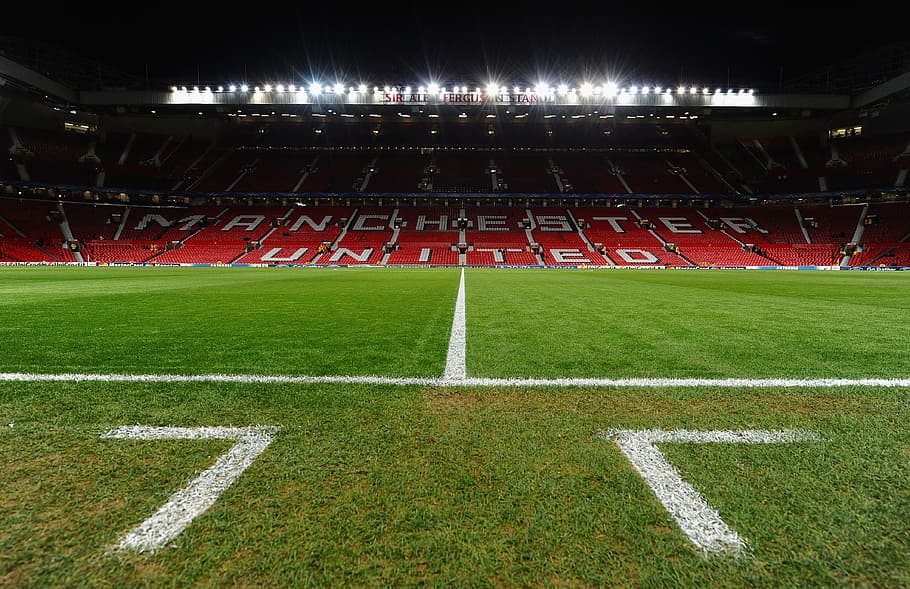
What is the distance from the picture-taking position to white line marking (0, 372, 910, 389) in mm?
2575

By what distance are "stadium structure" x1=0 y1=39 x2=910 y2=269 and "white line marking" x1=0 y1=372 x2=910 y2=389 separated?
32396 mm

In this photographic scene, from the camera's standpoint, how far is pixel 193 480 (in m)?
1.42

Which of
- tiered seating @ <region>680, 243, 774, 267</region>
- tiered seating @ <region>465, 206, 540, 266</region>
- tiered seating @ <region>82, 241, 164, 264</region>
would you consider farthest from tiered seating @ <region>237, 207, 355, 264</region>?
tiered seating @ <region>680, 243, 774, 267</region>

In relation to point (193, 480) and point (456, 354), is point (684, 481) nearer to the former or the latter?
point (193, 480)

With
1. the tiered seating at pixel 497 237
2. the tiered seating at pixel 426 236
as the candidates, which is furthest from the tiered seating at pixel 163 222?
the tiered seating at pixel 497 237

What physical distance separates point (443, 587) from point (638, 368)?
2.45m

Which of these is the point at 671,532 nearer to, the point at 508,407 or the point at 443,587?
the point at 443,587

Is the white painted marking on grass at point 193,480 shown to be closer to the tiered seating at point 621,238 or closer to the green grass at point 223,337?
the green grass at point 223,337

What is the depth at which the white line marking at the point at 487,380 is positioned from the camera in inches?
101

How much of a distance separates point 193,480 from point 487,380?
5.65 feet

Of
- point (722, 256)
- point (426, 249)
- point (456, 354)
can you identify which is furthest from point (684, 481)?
point (722, 256)

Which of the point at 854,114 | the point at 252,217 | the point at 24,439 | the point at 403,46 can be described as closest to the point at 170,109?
the point at 252,217

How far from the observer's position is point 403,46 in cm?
3956

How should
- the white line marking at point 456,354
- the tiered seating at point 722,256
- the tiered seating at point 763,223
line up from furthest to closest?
the tiered seating at point 763,223, the tiered seating at point 722,256, the white line marking at point 456,354
